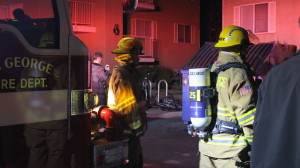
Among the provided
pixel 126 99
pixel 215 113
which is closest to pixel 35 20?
pixel 126 99

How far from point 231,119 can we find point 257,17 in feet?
52.0

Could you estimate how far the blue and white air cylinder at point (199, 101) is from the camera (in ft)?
12.1

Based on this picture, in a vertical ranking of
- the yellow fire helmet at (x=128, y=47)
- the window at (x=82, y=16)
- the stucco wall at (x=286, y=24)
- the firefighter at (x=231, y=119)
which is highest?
the window at (x=82, y=16)

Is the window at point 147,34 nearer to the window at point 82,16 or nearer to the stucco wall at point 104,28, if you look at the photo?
the stucco wall at point 104,28

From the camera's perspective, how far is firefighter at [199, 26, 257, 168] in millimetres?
3510

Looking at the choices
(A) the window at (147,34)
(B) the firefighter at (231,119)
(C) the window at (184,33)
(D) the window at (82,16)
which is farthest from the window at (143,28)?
(B) the firefighter at (231,119)

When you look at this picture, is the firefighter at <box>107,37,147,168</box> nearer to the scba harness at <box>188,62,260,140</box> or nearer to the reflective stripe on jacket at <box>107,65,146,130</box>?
the reflective stripe on jacket at <box>107,65,146,130</box>

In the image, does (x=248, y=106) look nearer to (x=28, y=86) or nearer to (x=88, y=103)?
(x=88, y=103)

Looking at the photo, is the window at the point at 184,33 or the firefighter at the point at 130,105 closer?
the firefighter at the point at 130,105

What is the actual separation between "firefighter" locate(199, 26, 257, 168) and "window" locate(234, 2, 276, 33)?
15.0 metres

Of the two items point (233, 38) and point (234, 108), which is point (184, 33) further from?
point (234, 108)

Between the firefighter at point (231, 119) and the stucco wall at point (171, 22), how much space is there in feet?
76.7

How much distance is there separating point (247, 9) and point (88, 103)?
1663 cm

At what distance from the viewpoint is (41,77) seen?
310 cm
